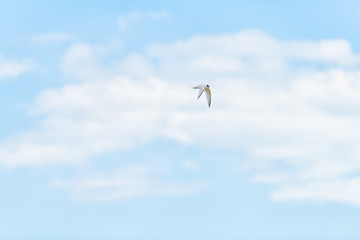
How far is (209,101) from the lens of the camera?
79.2 meters

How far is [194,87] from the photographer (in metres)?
77.3

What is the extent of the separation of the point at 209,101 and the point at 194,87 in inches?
154
